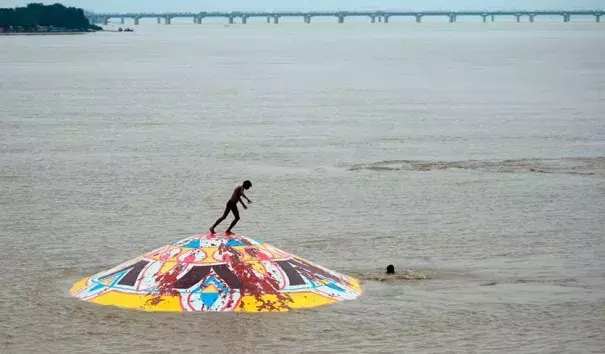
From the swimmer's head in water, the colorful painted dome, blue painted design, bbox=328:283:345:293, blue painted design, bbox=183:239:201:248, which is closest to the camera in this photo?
the colorful painted dome

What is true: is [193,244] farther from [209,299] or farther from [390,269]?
[390,269]

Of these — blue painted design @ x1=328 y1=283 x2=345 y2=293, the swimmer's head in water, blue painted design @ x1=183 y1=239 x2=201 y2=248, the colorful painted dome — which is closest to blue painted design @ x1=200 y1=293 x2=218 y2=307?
the colorful painted dome

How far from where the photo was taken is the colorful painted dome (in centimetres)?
2662

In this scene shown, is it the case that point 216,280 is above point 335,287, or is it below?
above

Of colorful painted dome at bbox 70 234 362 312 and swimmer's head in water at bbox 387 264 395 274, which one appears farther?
swimmer's head in water at bbox 387 264 395 274

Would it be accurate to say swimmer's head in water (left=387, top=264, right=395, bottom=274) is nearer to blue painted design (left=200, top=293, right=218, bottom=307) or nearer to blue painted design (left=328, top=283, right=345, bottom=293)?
Result: blue painted design (left=328, top=283, right=345, bottom=293)

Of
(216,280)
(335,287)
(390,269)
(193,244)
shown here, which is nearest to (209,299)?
(216,280)

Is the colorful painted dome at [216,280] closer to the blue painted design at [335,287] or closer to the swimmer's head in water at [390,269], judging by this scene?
the blue painted design at [335,287]

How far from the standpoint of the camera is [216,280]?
87.3ft

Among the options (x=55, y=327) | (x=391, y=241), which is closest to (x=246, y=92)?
(x=391, y=241)

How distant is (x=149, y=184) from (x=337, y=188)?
22.3 ft

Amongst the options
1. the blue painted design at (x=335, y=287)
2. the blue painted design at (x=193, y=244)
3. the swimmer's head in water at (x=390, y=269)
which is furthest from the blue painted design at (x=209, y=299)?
the swimmer's head in water at (x=390, y=269)

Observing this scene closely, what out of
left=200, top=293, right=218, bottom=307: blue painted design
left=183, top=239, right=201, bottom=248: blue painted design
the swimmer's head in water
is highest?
left=183, top=239, right=201, bottom=248: blue painted design

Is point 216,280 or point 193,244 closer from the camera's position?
point 216,280
